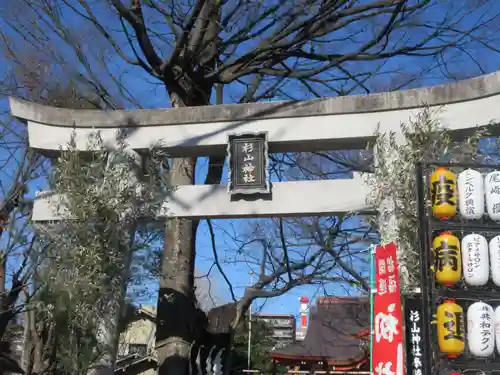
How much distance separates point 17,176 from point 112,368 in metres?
5.32

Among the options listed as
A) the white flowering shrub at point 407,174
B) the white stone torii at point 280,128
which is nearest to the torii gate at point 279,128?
the white stone torii at point 280,128

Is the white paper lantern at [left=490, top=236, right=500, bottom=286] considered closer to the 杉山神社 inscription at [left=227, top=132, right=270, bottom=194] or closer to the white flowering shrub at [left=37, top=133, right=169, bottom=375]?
the 杉山神社 inscription at [left=227, top=132, right=270, bottom=194]

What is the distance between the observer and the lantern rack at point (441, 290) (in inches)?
165

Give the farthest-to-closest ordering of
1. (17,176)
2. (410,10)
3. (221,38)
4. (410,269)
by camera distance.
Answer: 1. (17,176)
2. (221,38)
3. (410,10)
4. (410,269)

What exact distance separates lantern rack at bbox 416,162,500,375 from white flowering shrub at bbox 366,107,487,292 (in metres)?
0.35

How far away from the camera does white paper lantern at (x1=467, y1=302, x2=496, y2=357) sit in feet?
13.8

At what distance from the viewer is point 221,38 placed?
28.9 feet

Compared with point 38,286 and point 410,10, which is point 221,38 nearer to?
point 410,10

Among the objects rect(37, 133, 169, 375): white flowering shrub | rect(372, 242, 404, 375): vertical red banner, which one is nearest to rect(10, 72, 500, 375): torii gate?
rect(37, 133, 169, 375): white flowering shrub

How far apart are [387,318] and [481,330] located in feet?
2.38

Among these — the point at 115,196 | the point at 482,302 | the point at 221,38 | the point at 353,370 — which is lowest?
the point at 353,370

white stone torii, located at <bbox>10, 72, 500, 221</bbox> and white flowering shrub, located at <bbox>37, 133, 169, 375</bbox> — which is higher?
white stone torii, located at <bbox>10, 72, 500, 221</bbox>

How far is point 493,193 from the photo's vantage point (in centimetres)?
454

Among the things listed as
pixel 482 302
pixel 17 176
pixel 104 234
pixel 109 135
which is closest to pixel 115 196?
pixel 104 234
